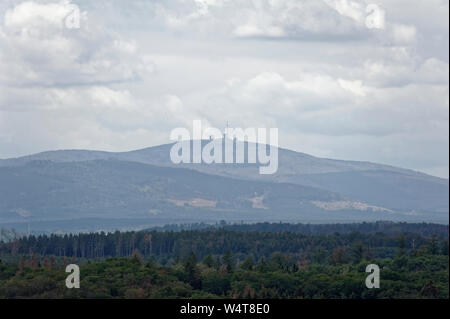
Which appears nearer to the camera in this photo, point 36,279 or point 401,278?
point 36,279

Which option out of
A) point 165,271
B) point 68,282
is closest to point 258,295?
point 165,271
